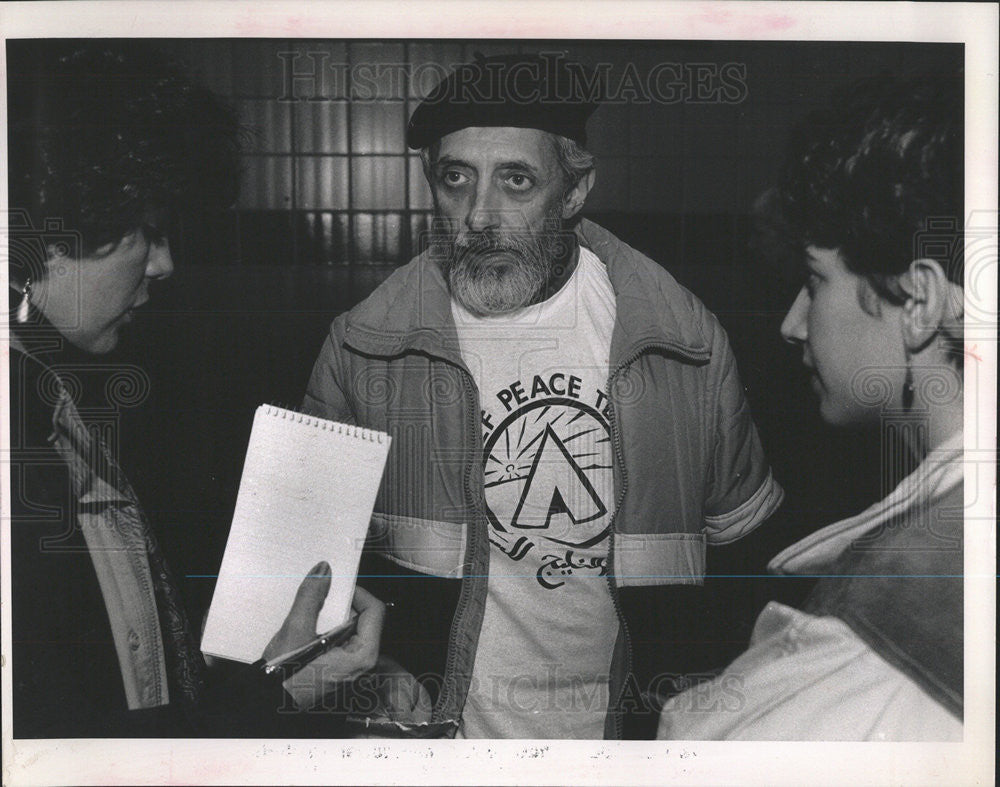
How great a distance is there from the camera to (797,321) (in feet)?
11.7

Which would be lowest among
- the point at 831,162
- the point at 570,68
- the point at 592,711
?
the point at 592,711

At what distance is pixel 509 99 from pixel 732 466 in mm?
1421

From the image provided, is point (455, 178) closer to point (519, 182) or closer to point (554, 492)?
point (519, 182)

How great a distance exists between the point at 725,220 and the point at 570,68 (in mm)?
716

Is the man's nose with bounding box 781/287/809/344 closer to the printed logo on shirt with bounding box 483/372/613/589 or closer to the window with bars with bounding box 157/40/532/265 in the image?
the printed logo on shirt with bounding box 483/372/613/589

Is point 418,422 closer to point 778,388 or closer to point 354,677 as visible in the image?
point 354,677

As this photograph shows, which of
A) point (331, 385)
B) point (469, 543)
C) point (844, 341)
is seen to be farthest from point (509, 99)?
point (469, 543)

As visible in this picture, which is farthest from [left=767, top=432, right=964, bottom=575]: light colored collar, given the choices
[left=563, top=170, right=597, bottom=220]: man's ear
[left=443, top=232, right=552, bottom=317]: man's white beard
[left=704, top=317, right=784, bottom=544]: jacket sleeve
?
[left=563, top=170, right=597, bottom=220]: man's ear

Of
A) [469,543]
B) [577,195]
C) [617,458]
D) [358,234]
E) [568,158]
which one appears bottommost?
[469,543]

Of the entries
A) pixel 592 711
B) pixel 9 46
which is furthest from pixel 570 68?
pixel 592 711

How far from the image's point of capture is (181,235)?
3543mm

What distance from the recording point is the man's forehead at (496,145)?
351 cm

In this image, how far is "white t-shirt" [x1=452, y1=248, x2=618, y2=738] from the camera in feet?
11.6

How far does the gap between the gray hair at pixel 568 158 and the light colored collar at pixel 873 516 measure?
4.70 feet
